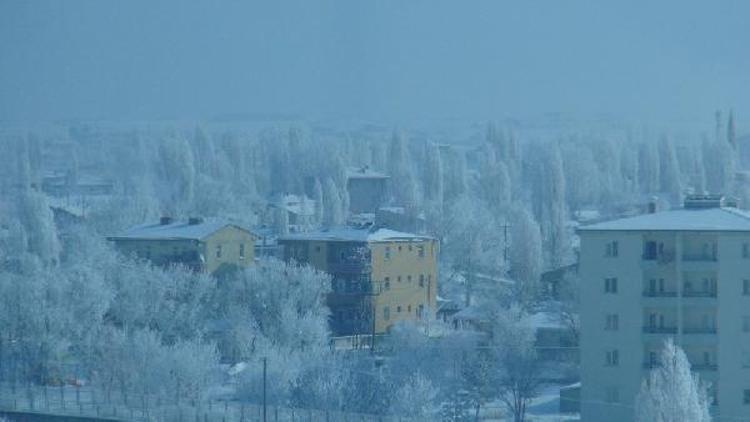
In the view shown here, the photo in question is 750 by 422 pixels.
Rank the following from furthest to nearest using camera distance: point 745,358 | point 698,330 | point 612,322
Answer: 1. point 612,322
2. point 698,330
3. point 745,358

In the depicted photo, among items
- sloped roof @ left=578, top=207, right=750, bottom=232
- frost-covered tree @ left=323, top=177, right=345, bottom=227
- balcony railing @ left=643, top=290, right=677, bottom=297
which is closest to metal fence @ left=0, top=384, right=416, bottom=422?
balcony railing @ left=643, top=290, right=677, bottom=297

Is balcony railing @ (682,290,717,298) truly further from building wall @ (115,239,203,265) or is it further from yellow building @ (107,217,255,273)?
building wall @ (115,239,203,265)

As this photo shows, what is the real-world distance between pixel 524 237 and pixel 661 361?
896 centimetres

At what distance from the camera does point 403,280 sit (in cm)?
1642

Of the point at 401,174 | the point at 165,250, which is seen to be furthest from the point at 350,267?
the point at 401,174

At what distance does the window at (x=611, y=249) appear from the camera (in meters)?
11.4

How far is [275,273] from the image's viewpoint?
49.8 ft

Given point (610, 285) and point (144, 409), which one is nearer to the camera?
point (144, 409)

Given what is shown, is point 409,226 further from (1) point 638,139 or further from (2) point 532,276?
(1) point 638,139

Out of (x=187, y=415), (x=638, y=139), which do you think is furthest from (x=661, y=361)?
(x=638, y=139)

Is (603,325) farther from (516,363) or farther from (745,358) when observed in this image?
(516,363)

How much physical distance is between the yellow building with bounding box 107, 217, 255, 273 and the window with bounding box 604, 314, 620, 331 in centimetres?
623

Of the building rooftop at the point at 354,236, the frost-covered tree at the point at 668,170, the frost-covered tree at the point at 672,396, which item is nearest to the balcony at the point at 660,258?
the frost-covered tree at the point at 672,396

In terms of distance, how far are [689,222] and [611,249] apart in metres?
0.50
